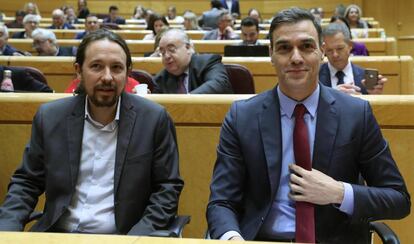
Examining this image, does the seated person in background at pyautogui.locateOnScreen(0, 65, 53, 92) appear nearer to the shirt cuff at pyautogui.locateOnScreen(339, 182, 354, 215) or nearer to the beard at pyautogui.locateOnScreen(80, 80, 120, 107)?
the beard at pyautogui.locateOnScreen(80, 80, 120, 107)

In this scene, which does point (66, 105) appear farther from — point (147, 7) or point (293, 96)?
point (147, 7)

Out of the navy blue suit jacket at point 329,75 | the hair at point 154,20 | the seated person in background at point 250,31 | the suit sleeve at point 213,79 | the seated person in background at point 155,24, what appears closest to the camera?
the suit sleeve at point 213,79

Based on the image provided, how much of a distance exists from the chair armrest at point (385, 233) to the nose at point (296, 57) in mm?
617

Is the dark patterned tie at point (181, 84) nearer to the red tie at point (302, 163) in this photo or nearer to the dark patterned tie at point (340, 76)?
the dark patterned tie at point (340, 76)

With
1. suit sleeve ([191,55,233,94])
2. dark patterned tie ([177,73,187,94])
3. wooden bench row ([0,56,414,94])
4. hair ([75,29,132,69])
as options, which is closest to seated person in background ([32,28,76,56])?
wooden bench row ([0,56,414,94])

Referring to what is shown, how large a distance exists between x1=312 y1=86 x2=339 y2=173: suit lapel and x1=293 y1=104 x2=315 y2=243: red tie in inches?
1.5

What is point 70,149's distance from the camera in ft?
7.81

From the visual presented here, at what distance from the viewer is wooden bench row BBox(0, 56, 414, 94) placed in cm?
490

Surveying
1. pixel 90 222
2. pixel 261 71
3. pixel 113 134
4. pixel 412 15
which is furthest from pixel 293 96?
pixel 412 15

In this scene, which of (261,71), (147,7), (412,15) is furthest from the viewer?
(147,7)

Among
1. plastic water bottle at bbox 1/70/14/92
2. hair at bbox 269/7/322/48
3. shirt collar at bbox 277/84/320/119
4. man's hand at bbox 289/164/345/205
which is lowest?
man's hand at bbox 289/164/345/205

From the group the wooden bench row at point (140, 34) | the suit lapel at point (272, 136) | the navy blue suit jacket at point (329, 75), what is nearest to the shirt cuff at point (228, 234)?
the suit lapel at point (272, 136)

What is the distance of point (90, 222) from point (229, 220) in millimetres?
594

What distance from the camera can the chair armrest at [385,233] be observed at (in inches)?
78.4
